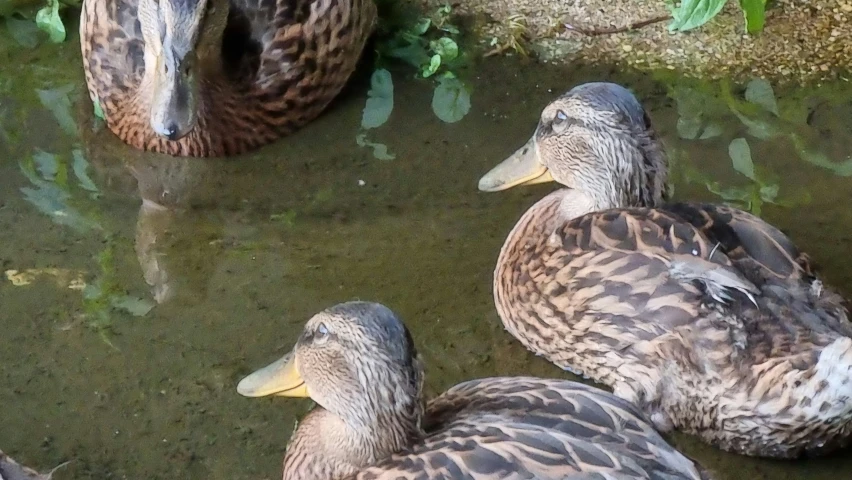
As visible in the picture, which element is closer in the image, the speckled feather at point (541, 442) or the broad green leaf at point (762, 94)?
the speckled feather at point (541, 442)


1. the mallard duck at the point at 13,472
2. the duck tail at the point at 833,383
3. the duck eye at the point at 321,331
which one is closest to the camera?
the mallard duck at the point at 13,472

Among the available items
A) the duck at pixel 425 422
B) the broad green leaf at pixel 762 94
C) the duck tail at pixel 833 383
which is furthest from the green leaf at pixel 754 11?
the duck at pixel 425 422

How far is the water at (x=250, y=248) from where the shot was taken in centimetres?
320

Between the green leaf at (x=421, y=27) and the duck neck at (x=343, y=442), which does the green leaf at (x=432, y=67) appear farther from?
the duck neck at (x=343, y=442)

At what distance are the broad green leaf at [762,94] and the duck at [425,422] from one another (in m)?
2.10

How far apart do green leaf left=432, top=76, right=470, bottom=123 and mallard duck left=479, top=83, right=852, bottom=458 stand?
0.90 meters

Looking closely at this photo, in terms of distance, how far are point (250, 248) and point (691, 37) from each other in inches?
84.6

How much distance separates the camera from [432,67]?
4512 mm

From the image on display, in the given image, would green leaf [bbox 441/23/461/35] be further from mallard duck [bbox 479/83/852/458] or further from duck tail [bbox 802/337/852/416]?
duck tail [bbox 802/337/852/416]

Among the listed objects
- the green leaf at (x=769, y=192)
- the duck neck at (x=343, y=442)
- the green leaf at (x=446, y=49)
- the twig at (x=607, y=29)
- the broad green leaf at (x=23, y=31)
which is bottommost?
the duck neck at (x=343, y=442)

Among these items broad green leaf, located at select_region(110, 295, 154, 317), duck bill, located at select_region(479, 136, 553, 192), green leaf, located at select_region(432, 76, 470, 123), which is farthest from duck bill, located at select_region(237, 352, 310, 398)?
green leaf, located at select_region(432, 76, 470, 123)

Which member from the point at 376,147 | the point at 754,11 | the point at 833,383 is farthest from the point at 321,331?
the point at 754,11

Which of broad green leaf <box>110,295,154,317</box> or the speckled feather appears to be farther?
broad green leaf <box>110,295,154,317</box>

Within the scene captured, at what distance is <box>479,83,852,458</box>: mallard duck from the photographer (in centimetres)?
299
